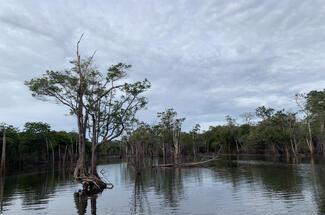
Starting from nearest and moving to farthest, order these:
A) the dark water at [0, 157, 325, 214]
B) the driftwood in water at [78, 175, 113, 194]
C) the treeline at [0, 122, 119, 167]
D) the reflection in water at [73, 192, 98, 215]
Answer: the dark water at [0, 157, 325, 214] < the reflection in water at [73, 192, 98, 215] < the driftwood in water at [78, 175, 113, 194] < the treeline at [0, 122, 119, 167]

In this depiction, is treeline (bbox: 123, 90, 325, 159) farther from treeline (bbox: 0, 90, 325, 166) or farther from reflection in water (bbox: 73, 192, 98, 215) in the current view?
reflection in water (bbox: 73, 192, 98, 215)

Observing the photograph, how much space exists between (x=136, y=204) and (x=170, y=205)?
273cm

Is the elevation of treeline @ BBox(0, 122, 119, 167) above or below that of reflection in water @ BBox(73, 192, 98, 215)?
above

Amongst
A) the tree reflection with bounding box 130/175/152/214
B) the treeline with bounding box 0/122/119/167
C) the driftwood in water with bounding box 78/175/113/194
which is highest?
the treeline with bounding box 0/122/119/167

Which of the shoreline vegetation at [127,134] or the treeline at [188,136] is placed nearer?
the shoreline vegetation at [127,134]

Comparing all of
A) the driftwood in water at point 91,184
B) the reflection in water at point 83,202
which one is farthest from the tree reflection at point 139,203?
the driftwood in water at point 91,184

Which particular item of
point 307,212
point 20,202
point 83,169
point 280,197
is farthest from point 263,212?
point 20,202

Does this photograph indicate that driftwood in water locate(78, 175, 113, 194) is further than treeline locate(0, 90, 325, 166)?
No

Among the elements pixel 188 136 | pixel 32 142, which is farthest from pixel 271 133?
pixel 32 142

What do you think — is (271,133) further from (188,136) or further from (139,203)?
(139,203)

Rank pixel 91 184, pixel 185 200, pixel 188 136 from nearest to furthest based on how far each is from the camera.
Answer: pixel 185 200 < pixel 91 184 < pixel 188 136

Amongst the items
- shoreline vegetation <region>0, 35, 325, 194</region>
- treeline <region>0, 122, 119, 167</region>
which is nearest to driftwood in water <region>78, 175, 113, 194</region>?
shoreline vegetation <region>0, 35, 325, 194</region>

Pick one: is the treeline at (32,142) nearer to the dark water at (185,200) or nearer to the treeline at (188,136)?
the treeline at (188,136)

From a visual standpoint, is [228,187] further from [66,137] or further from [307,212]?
[66,137]
